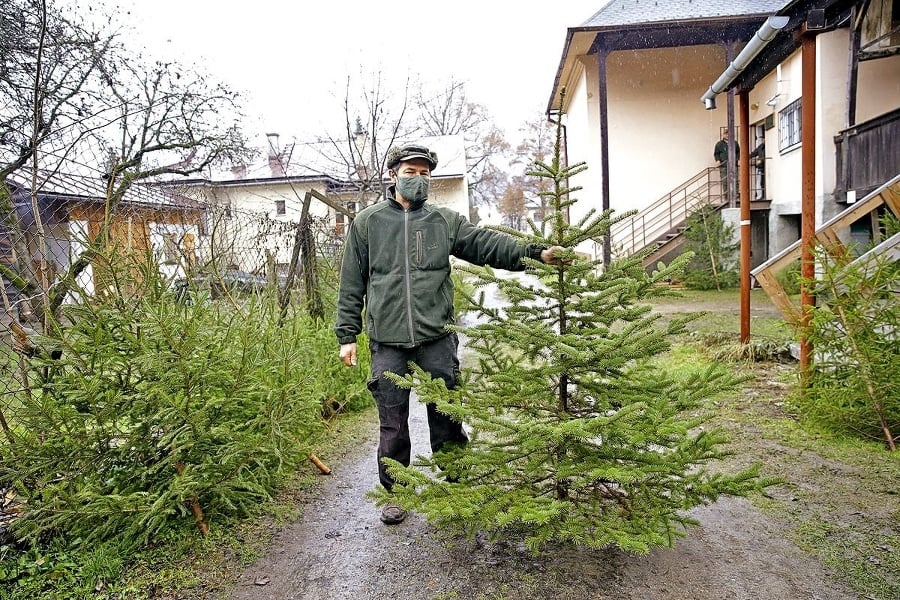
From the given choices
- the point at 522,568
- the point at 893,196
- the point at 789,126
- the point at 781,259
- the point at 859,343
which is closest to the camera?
the point at 522,568

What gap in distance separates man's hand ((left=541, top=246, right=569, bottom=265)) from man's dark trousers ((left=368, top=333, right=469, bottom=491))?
0.82 meters

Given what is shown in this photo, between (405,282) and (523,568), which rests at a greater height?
(405,282)

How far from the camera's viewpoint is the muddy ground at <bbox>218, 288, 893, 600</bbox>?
258 centimetres

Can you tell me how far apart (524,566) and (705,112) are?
17745mm

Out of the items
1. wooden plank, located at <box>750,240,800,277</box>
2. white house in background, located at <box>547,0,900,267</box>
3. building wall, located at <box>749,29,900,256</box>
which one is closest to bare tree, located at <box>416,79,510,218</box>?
white house in background, located at <box>547,0,900,267</box>

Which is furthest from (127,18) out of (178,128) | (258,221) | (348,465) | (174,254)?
(348,465)

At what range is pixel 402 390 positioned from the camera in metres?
3.24

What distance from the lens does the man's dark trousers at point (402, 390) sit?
3182mm

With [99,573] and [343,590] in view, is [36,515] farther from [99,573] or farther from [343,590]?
[343,590]

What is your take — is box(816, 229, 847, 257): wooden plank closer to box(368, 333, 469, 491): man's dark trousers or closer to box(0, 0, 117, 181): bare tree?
box(368, 333, 469, 491): man's dark trousers

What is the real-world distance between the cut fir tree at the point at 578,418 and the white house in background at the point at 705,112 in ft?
27.9

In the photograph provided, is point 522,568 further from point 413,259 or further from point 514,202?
point 514,202

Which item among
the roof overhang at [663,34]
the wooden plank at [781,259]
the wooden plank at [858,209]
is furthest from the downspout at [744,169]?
the roof overhang at [663,34]

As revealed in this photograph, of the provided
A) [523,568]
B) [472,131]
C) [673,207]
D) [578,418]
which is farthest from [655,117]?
[472,131]
